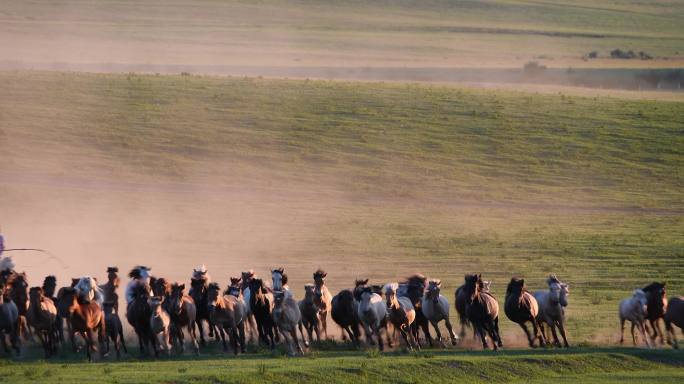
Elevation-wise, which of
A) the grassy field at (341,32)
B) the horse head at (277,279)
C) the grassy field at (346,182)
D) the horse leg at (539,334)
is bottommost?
the horse leg at (539,334)

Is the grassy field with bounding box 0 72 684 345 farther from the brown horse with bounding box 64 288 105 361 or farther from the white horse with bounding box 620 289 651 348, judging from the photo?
the brown horse with bounding box 64 288 105 361

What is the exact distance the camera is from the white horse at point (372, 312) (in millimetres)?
23469

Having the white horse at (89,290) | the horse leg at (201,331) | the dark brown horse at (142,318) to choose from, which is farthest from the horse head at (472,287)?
the white horse at (89,290)

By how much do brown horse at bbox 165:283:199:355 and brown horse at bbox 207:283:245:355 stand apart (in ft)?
1.19

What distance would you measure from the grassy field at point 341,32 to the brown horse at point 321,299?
69.5 metres

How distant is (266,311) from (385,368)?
4046mm

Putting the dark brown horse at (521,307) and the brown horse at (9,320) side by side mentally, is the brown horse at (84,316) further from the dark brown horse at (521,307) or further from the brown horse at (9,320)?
the dark brown horse at (521,307)

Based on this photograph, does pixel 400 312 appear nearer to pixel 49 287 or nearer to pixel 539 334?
pixel 539 334

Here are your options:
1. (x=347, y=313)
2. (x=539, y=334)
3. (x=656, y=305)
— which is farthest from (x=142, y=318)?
(x=656, y=305)

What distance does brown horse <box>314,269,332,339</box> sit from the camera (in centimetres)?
2412

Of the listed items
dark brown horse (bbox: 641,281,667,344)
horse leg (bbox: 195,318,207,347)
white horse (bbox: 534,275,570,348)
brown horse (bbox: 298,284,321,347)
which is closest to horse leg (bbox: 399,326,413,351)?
brown horse (bbox: 298,284,321,347)

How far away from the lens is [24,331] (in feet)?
78.3


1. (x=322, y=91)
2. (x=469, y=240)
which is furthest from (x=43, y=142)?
(x=469, y=240)

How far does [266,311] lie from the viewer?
23.9m
